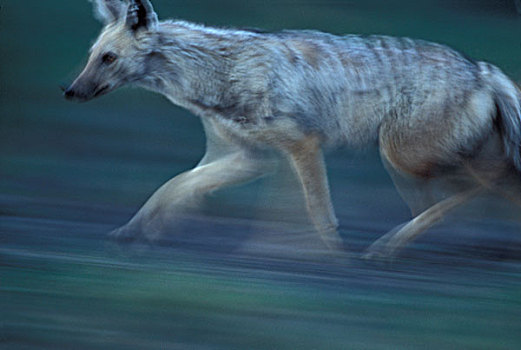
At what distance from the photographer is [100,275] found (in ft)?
17.1

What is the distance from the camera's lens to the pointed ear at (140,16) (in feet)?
18.6

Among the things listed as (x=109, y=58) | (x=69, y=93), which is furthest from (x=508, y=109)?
(x=69, y=93)

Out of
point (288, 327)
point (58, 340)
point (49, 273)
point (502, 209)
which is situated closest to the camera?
point (58, 340)

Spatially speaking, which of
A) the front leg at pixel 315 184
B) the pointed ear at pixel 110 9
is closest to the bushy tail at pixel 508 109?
the front leg at pixel 315 184

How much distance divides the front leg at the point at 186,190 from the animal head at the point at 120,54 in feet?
2.51

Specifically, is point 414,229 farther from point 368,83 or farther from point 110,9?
point 110,9

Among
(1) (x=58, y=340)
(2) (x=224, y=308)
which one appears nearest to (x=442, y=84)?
(2) (x=224, y=308)

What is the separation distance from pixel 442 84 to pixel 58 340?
2831mm

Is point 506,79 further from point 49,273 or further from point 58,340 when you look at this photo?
point 58,340

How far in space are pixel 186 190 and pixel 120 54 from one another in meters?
0.97

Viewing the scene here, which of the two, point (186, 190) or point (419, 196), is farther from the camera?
point (419, 196)

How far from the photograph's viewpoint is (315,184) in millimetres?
5992

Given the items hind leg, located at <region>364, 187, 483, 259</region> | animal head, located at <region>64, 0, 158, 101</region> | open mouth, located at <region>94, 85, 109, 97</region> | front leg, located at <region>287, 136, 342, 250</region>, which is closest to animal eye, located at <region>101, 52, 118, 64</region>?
animal head, located at <region>64, 0, 158, 101</region>

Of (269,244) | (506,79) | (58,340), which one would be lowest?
(269,244)
